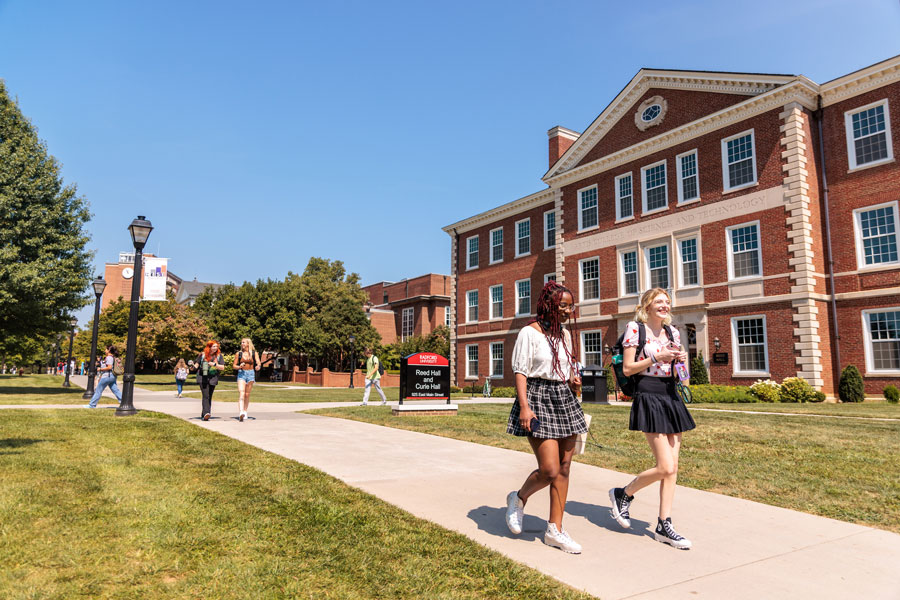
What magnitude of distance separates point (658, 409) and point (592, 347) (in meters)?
26.8

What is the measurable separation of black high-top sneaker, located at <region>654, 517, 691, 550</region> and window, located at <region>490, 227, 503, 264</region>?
3404cm

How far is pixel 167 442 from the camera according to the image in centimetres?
866

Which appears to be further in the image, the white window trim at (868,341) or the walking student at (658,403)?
the white window trim at (868,341)

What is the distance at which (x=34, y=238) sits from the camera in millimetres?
21859


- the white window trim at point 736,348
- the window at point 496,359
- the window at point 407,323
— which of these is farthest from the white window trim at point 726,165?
the window at point 407,323

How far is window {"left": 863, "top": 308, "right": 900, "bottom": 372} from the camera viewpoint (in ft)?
67.9

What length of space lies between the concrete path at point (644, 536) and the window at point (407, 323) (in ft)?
168

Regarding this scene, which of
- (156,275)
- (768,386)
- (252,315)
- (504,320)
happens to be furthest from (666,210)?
(252,315)

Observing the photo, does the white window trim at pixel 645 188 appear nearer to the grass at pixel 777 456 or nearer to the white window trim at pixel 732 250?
the white window trim at pixel 732 250

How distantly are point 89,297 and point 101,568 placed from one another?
24.3m

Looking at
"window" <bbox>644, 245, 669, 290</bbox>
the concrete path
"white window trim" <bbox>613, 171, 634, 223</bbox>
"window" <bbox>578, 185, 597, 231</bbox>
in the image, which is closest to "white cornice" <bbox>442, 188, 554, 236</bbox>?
"window" <bbox>578, 185, 597, 231</bbox>

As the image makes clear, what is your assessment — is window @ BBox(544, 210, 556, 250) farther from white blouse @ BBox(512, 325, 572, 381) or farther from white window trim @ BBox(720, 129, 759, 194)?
white blouse @ BBox(512, 325, 572, 381)

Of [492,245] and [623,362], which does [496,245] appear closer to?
[492,245]

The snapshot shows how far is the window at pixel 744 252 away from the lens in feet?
78.0
